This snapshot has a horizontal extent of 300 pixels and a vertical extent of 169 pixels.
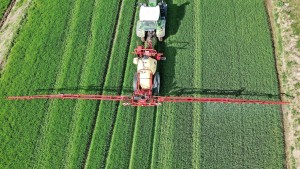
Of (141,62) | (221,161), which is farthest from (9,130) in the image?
(221,161)

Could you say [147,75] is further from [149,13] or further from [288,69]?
[288,69]

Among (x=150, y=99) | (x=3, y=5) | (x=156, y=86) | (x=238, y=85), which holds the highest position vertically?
(x=3, y=5)

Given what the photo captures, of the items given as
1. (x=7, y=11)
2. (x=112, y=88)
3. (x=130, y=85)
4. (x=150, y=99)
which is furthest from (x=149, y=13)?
(x=7, y=11)

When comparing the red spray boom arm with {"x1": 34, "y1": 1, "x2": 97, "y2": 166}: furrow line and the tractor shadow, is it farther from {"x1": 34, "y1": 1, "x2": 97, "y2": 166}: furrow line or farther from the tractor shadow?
the tractor shadow

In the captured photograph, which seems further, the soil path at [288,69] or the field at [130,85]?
the field at [130,85]

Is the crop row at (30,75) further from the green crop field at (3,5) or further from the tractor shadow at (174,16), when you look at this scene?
the tractor shadow at (174,16)

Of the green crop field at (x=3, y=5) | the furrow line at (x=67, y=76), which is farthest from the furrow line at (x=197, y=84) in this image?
the green crop field at (x=3, y=5)

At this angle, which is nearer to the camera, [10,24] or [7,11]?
[10,24]
